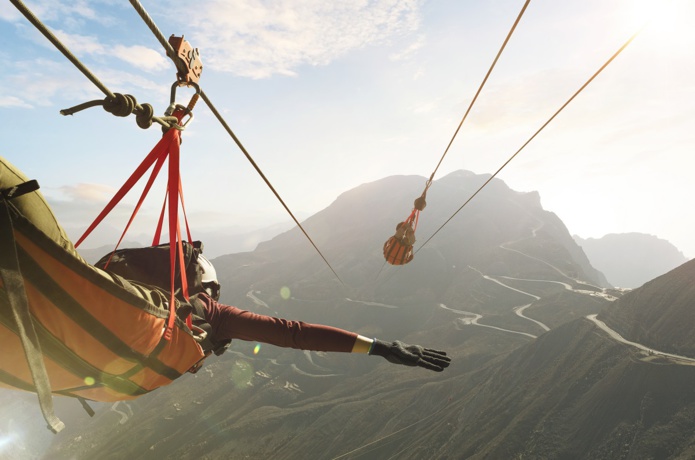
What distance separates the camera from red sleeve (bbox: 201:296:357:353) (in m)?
3.97

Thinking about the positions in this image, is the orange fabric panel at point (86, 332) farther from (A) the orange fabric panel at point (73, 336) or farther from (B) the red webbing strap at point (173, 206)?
(B) the red webbing strap at point (173, 206)

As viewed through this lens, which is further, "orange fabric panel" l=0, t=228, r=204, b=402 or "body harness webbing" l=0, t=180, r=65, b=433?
"orange fabric panel" l=0, t=228, r=204, b=402

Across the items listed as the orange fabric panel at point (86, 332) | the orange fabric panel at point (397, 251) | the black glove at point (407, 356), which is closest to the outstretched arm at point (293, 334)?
the black glove at point (407, 356)

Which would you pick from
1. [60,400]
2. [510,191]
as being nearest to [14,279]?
[60,400]

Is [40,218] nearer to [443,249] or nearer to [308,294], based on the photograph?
[308,294]

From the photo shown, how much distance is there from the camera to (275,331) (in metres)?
4.00

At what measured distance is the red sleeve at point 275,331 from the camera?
156 inches

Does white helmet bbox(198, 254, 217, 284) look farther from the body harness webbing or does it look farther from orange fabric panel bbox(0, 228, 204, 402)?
the body harness webbing

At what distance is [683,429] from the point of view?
72.1 ft

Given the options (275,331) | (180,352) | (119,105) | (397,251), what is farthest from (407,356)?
(397,251)

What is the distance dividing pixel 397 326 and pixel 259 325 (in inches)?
2950

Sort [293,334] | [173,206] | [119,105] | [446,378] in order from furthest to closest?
1. [446,378]
2. [293,334]
3. [173,206]
4. [119,105]

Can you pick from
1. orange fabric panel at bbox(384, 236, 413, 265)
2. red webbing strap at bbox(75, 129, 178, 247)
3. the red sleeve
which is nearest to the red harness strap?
red webbing strap at bbox(75, 129, 178, 247)

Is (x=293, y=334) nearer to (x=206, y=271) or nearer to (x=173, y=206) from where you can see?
(x=206, y=271)
